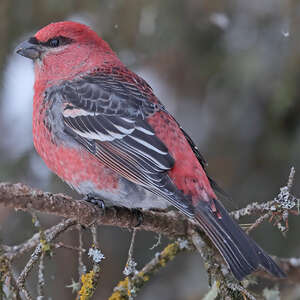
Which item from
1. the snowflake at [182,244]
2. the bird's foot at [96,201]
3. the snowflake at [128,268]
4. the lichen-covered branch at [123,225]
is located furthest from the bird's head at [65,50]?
the snowflake at [128,268]

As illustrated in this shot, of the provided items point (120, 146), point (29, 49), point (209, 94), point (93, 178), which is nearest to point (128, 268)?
point (93, 178)

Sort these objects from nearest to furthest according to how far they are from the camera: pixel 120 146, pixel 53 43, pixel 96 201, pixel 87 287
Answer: pixel 87 287 < pixel 96 201 < pixel 120 146 < pixel 53 43

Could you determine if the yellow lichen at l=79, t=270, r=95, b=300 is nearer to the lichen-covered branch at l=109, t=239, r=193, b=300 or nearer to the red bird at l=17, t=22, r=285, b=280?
the lichen-covered branch at l=109, t=239, r=193, b=300

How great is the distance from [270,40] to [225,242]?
6.01 ft

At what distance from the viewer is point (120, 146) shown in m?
3.03

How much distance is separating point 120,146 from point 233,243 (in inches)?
34.0

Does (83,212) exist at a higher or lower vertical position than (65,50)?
lower

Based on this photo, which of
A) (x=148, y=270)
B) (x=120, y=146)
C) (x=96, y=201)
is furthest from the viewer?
(x=120, y=146)

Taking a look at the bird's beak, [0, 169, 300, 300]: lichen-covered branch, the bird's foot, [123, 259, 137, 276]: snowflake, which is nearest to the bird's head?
the bird's beak

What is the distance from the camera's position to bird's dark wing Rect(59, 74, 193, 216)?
2859 mm

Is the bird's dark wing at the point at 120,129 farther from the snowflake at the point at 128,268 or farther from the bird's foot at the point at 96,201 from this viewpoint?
the snowflake at the point at 128,268

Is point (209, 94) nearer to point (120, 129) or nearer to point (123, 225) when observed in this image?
point (120, 129)

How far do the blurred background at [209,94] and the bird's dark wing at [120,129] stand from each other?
0.59m

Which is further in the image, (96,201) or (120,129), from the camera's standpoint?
(120,129)
